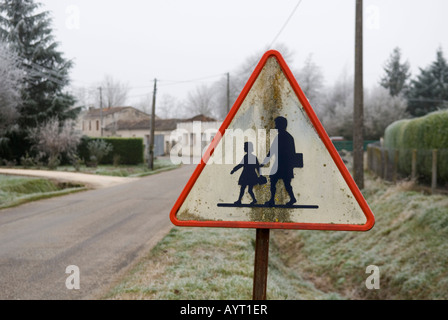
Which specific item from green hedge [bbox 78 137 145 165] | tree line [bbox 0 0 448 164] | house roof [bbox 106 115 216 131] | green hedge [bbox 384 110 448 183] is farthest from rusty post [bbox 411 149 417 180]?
house roof [bbox 106 115 216 131]

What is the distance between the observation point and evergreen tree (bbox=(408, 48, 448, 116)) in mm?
42906

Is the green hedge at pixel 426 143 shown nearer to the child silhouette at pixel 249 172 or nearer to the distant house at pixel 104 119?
the child silhouette at pixel 249 172

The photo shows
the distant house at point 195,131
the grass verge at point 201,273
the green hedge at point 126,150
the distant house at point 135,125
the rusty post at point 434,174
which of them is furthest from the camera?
the distant house at point 135,125

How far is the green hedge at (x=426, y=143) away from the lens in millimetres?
11250

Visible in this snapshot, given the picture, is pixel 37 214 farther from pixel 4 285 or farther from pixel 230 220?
pixel 230 220

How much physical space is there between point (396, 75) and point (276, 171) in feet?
199

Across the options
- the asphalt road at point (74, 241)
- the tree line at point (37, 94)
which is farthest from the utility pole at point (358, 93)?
the tree line at point (37, 94)

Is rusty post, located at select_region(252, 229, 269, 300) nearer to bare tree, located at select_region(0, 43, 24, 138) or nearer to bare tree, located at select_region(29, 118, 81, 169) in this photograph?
bare tree, located at select_region(0, 43, 24, 138)

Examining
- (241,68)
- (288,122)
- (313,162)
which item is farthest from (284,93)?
(241,68)

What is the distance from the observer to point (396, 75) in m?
56.7

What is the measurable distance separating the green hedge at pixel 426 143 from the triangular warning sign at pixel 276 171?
10.4 metres

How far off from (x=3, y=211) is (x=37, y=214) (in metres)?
1.44

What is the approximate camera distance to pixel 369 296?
7934 millimetres

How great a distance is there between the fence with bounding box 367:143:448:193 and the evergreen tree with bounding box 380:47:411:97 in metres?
43.8
